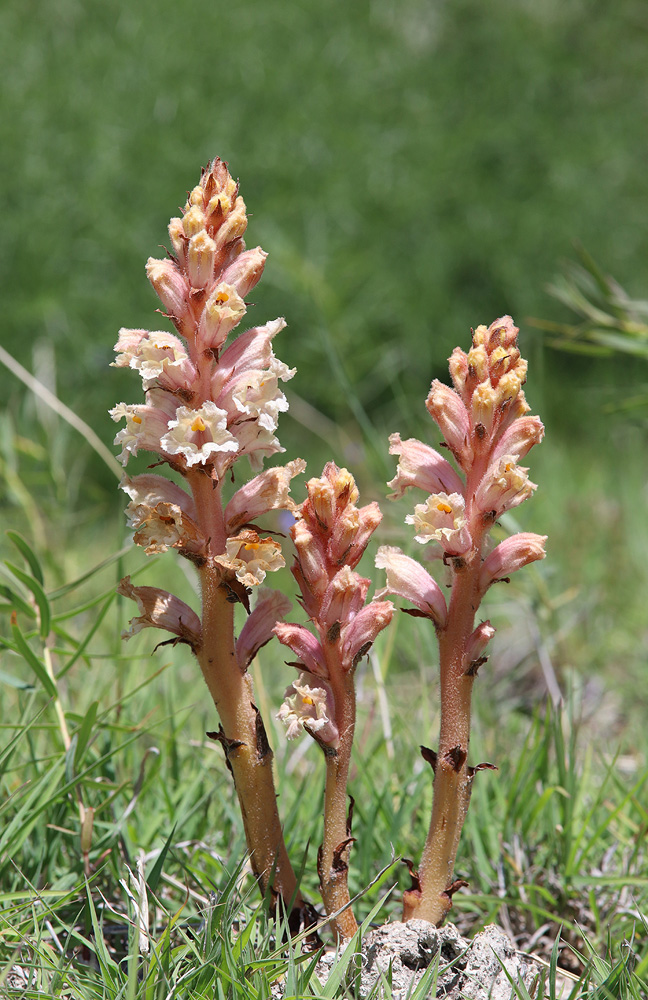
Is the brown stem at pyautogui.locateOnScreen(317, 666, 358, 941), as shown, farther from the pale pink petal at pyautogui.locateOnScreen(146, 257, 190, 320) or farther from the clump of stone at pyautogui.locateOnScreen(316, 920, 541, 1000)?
the pale pink petal at pyautogui.locateOnScreen(146, 257, 190, 320)

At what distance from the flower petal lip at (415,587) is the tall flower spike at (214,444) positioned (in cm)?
18

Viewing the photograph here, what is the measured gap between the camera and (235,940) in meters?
1.55

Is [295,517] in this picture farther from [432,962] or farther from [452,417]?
[432,962]

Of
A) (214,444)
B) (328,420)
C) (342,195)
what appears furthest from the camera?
(342,195)

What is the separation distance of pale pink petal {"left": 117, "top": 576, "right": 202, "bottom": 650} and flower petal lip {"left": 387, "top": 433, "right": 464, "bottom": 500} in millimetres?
358

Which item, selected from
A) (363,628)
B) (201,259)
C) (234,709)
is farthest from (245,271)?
(234,709)

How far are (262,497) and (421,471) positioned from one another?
0.79 ft

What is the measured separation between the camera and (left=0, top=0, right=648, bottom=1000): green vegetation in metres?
1.89

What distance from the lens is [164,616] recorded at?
1.47 m

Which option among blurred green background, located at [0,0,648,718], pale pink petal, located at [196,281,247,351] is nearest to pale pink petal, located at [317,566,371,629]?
pale pink petal, located at [196,281,247,351]

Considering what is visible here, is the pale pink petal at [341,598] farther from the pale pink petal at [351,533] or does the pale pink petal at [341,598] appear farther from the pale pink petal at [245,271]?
the pale pink petal at [245,271]

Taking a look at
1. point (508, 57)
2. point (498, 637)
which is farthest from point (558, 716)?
point (508, 57)

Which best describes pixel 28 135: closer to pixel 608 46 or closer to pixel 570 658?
pixel 570 658

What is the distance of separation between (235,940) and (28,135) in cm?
562
